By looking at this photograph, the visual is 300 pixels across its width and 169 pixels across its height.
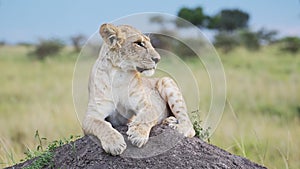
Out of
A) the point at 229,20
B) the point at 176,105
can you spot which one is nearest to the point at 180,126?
the point at 176,105

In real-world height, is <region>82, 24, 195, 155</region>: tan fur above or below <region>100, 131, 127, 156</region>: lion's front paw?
above

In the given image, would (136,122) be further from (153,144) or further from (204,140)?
(204,140)

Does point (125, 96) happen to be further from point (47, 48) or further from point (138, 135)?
point (47, 48)

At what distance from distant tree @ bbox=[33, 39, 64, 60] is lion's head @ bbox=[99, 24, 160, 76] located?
11.2m

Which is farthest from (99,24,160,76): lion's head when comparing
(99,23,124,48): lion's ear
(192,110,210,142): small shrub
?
(192,110,210,142): small shrub

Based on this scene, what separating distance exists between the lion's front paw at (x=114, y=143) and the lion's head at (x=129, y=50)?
1.30ft

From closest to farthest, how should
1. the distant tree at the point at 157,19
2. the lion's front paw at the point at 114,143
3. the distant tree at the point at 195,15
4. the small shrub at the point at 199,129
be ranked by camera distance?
the lion's front paw at the point at 114,143 → the distant tree at the point at 157,19 → the small shrub at the point at 199,129 → the distant tree at the point at 195,15

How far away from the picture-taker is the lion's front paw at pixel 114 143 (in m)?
3.04

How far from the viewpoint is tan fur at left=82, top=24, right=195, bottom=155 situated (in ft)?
10.2

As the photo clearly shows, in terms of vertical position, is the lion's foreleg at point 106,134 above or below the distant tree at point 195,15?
below

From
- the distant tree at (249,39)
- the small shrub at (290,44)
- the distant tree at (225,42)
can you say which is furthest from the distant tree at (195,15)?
the small shrub at (290,44)

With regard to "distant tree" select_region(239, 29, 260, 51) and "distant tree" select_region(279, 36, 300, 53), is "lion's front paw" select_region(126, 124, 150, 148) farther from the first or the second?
"distant tree" select_region(279, 36, 300, 53)

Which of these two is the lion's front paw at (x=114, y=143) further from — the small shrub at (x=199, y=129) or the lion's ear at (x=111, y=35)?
the small shrub at (x=199, y=129)

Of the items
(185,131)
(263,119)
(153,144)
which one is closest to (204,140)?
(185,131)
